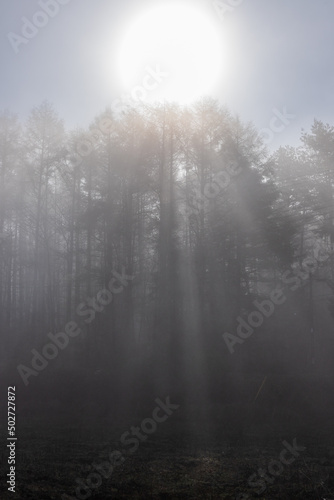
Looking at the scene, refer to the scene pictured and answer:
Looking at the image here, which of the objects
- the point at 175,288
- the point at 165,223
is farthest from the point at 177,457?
the point at 165,223

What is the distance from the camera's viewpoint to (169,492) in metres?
10.2

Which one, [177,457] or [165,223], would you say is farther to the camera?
[165,223]

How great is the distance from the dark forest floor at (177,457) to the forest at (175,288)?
20 cm

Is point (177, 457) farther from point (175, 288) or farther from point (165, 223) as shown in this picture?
point (165, 223)

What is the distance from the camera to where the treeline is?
2459cm

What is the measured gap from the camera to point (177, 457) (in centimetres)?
1352

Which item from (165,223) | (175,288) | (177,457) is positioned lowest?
(177,457)

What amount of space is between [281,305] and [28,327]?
15721mm

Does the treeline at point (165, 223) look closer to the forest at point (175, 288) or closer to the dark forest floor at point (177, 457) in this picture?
the forest at point (175, 288)

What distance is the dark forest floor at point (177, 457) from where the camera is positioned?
1024 cm

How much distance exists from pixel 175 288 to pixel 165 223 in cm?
336

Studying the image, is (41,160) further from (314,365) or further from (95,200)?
(314,365)

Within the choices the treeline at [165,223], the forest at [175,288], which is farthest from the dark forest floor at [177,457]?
the treeline at [165,223]

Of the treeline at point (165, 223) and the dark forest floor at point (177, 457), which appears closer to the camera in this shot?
the dark forest floor at point (177, 457)
